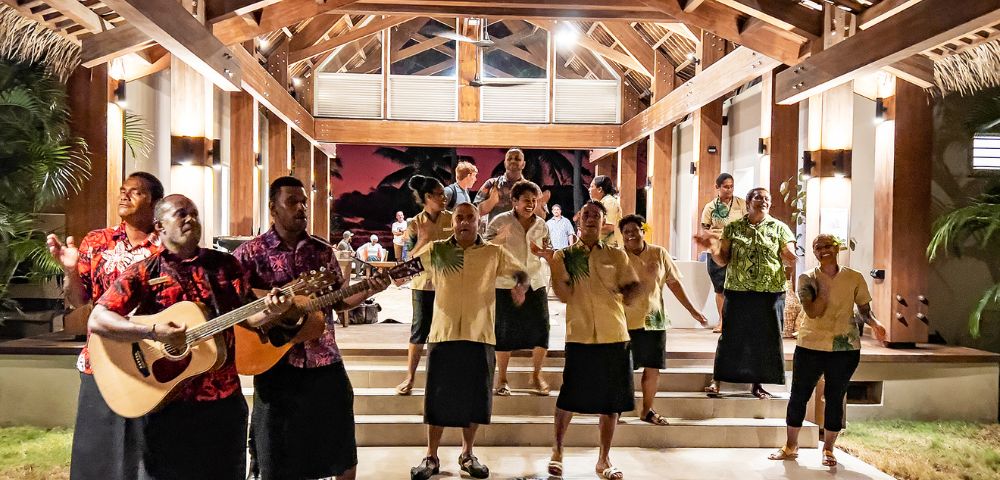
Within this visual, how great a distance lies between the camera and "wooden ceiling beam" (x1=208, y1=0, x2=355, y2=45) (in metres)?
7.29

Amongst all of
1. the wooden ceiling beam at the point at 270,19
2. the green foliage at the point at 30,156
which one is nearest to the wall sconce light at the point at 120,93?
the green foliage at the point at 30,156

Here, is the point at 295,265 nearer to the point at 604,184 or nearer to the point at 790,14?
the point at 604,184

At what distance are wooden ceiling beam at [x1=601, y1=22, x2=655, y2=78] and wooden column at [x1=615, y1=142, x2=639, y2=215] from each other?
7.70 ft

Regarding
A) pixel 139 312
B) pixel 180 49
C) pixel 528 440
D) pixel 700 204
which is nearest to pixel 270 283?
pixel 139 312

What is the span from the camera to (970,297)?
313 inches

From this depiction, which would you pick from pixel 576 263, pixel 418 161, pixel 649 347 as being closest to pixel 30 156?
pixel 576 263

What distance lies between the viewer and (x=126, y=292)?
105 inches

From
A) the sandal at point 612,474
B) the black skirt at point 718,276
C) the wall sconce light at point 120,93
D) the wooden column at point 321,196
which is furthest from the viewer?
the wooden column at point 321,196

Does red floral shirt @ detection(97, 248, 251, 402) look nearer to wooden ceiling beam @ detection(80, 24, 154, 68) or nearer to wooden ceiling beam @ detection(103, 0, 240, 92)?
wooden ceiling beam @ detection(103, 0, 240, 92)

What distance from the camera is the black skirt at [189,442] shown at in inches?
104

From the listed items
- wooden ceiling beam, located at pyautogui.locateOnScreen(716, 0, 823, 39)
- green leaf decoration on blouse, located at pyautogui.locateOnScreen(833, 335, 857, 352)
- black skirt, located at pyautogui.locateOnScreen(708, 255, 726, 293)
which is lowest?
green leaf decoration on blouse, located at pyautogui.locateOnScreen(833, 335, 857, 352)

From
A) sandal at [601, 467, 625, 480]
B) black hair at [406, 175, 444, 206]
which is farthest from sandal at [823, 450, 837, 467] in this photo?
black hair at [406, 175, 444, 206]

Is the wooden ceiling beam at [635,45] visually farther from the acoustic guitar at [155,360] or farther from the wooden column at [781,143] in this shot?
the acoustic guitar at [155,360]

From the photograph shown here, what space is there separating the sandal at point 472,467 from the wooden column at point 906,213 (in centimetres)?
447
